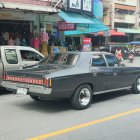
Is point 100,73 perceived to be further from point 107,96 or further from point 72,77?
point 107,96

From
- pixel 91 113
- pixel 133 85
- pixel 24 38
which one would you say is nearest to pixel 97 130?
pixel 91 113

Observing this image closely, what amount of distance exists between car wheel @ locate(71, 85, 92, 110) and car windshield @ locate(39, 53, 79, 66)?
74cm

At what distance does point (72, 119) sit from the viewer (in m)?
7.82

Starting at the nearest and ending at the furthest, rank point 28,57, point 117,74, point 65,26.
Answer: point 117,74 < point 28,57 < point 65,26

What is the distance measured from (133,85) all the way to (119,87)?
3.62ft

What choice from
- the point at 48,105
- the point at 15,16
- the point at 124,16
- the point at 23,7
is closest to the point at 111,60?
the point at 48,105

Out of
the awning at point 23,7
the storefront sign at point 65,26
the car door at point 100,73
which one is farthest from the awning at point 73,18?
the car door at point 100,73

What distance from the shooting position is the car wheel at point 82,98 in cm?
870

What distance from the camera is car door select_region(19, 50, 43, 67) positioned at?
11742 mm

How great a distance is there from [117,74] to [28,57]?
11.3ft

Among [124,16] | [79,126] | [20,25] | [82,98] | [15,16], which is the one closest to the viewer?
[79,126]

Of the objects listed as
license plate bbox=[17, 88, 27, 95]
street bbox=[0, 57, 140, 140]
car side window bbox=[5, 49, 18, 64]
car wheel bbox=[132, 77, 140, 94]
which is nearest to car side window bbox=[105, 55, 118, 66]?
street bbox=[0, 57, 140, 140]

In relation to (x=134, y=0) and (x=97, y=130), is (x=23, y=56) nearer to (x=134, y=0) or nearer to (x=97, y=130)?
(x=97, y=130)

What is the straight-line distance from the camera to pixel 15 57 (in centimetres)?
1155
